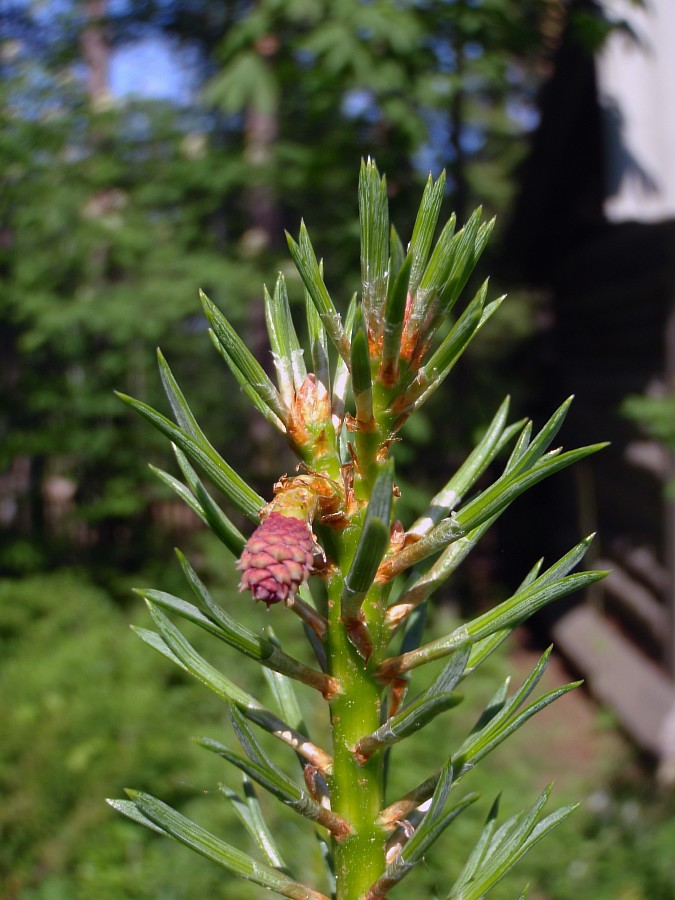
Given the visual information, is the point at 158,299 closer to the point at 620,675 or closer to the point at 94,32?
the point at 94,32

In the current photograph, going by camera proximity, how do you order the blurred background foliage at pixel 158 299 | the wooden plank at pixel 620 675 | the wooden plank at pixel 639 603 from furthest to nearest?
1. the wooden plank at pixel 639 603
2. the wooden plank at pixel 620 675
3. the blurred background foliage at pixel 158 299

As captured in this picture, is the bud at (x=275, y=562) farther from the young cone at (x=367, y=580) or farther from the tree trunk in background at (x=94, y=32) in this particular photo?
the tree trunk in background at (x=94, y=32)

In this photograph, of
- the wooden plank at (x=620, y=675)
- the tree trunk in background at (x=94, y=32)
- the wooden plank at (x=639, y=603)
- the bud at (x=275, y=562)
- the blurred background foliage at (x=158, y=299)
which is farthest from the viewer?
the tree trunk in background at (x=94, y=32)

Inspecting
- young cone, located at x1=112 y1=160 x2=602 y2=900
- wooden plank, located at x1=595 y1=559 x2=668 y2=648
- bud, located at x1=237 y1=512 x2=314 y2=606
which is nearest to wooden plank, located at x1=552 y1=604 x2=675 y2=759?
wooden plank, located at x1=595 y1=559 x2=668 y2=648

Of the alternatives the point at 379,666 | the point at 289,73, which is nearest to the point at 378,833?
the point at 379,666

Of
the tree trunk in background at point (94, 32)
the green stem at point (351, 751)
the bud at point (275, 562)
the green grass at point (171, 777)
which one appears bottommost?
the green grass at point (171, 777)

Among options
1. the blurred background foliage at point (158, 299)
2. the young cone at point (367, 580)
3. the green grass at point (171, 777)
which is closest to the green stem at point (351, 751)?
the young cone at point (367, 580)

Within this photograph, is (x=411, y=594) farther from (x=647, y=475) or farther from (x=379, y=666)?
(x=647, y=475)
